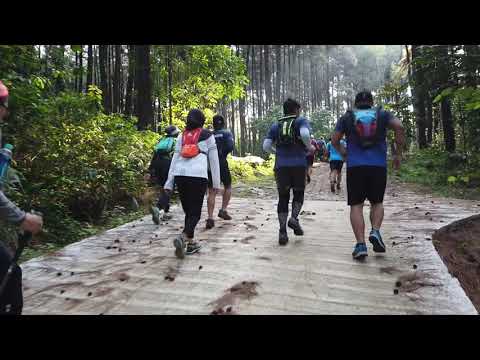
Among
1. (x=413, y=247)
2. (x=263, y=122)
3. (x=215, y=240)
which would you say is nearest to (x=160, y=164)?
(x=215, y=240)

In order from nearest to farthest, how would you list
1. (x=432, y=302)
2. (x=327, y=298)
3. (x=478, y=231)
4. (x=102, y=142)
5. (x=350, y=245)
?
(x=432, y=302)
(x=327, y=298)
(x=350, y=245)
(x=478, y=231)
(x=102, y=142)

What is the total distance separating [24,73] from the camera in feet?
21.0

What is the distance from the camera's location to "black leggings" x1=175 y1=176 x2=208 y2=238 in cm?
470

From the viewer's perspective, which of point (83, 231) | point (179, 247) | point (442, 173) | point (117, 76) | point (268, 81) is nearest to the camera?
point (179, 247)

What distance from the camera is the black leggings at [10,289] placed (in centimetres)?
241

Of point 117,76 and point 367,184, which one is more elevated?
point 117,76

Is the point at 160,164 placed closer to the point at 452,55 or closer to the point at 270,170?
the point at 452,55

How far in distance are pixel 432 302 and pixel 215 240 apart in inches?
119

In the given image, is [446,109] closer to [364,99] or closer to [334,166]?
[334,166]

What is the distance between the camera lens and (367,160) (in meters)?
4.21

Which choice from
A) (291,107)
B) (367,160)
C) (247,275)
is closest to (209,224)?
(291,107)

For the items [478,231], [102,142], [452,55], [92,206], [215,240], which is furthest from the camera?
[452,55]

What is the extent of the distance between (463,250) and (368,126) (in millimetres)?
2406

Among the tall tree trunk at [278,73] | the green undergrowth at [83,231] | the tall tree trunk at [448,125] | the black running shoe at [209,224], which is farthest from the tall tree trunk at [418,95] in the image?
the tall tree trunk at [278,73]
